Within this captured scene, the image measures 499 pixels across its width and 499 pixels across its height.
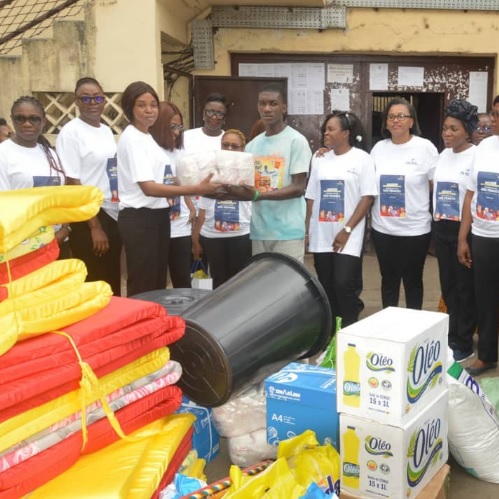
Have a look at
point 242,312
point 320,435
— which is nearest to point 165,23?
point 242,312

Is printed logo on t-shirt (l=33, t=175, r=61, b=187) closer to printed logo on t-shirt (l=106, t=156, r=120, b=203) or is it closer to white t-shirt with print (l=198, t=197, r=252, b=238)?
printed logo on t-shirt (l=106, t=156, r=120, b=203)

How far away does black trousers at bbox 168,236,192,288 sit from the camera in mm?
3895

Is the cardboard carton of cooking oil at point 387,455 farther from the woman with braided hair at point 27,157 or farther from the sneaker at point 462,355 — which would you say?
the woman with braided hair at point 27,157

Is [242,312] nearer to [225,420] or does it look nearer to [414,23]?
[225,420]

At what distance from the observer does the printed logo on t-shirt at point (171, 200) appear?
3.45 m

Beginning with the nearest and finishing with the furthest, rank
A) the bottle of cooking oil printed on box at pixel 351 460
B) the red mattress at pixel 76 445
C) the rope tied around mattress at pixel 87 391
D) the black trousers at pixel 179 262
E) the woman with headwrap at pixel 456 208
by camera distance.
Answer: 1. the red mattress at pixel 76 445
2. the rope tied around mattress at pixel 87 391
3. the bottle of cooking oil printed on box at pixel 351 460
4. the woman with headwrap at pixel 456 208
5. the black trousers at pixel 179 262

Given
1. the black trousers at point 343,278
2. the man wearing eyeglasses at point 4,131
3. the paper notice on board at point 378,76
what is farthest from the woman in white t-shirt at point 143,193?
the paper notice on board at point 378,76

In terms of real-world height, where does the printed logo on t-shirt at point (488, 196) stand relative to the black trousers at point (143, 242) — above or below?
above

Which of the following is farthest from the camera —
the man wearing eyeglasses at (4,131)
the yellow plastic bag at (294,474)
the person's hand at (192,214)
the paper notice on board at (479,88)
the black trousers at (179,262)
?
the paper notice on board at (479,88)

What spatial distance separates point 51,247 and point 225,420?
3.47 feet

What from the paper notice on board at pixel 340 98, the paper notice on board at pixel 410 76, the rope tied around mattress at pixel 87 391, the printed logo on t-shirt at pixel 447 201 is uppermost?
the paper notice on board at pixel 410 76

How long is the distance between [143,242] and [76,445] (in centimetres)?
172

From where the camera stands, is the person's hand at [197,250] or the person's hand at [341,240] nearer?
the person's hand at [341,240]

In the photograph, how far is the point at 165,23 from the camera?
5824 mm
